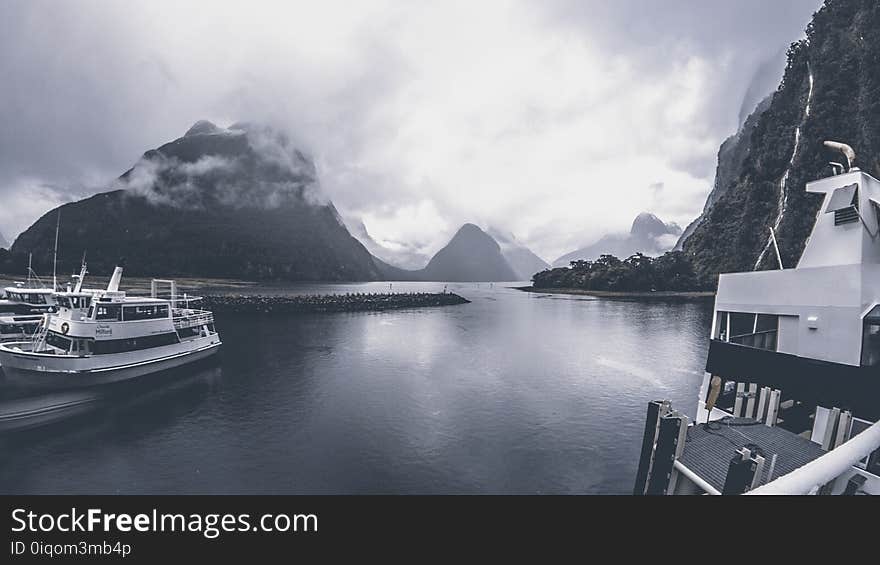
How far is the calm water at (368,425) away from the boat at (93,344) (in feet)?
5.80

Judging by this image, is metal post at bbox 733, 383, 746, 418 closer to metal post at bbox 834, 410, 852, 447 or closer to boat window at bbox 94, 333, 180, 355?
metal post at bbox 834, 410, 852, 447

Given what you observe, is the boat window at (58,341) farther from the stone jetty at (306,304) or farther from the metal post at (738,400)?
the stone jetty at (306,304)

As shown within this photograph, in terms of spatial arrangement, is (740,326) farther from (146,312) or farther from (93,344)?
(93,344)

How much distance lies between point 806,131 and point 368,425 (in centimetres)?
11203

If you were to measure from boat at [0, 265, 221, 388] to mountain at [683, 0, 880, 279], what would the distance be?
98440 millimetres

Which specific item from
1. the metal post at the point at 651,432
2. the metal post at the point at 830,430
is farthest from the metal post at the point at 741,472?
the metal post at the point at 830,430

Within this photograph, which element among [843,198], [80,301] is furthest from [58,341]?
[843,198]

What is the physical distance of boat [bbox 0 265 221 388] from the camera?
21.9 m

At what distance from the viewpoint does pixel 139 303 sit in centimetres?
2470

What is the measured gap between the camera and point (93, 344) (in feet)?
74.4
